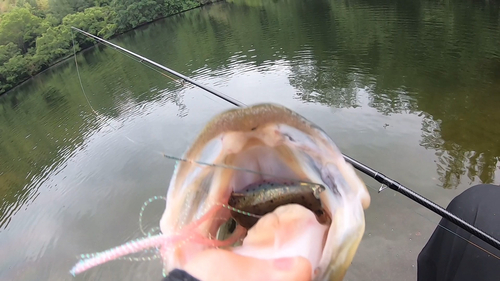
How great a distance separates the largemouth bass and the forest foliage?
36096 mm

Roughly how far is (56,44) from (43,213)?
35.1 meters

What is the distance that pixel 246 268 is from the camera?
865 millimetres

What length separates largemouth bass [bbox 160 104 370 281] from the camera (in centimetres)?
97

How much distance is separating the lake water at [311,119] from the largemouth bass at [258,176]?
6.2 inches

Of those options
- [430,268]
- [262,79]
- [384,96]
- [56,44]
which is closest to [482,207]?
[430,268]

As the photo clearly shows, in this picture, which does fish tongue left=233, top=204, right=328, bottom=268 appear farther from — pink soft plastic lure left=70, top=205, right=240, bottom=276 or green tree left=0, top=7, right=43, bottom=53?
green tree left=0, top=7, right=43, bottom=53

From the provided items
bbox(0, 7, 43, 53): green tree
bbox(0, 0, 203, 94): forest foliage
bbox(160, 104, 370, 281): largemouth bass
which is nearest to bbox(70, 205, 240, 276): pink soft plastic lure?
bbox(160, 104, 370, 281): largemouth bass

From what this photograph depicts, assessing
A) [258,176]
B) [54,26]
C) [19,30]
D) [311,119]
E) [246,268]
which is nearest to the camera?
[246,268]

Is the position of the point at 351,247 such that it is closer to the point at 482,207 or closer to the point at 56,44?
the point at 482,207

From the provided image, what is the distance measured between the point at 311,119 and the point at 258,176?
6965mm

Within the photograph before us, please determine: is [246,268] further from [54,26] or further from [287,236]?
[54,26]

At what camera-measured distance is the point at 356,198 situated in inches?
39.9

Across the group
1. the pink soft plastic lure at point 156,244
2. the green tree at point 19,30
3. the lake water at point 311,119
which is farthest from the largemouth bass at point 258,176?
the green tree at point 19,30

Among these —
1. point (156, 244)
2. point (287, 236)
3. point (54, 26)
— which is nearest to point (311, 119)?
point (287, 236)
